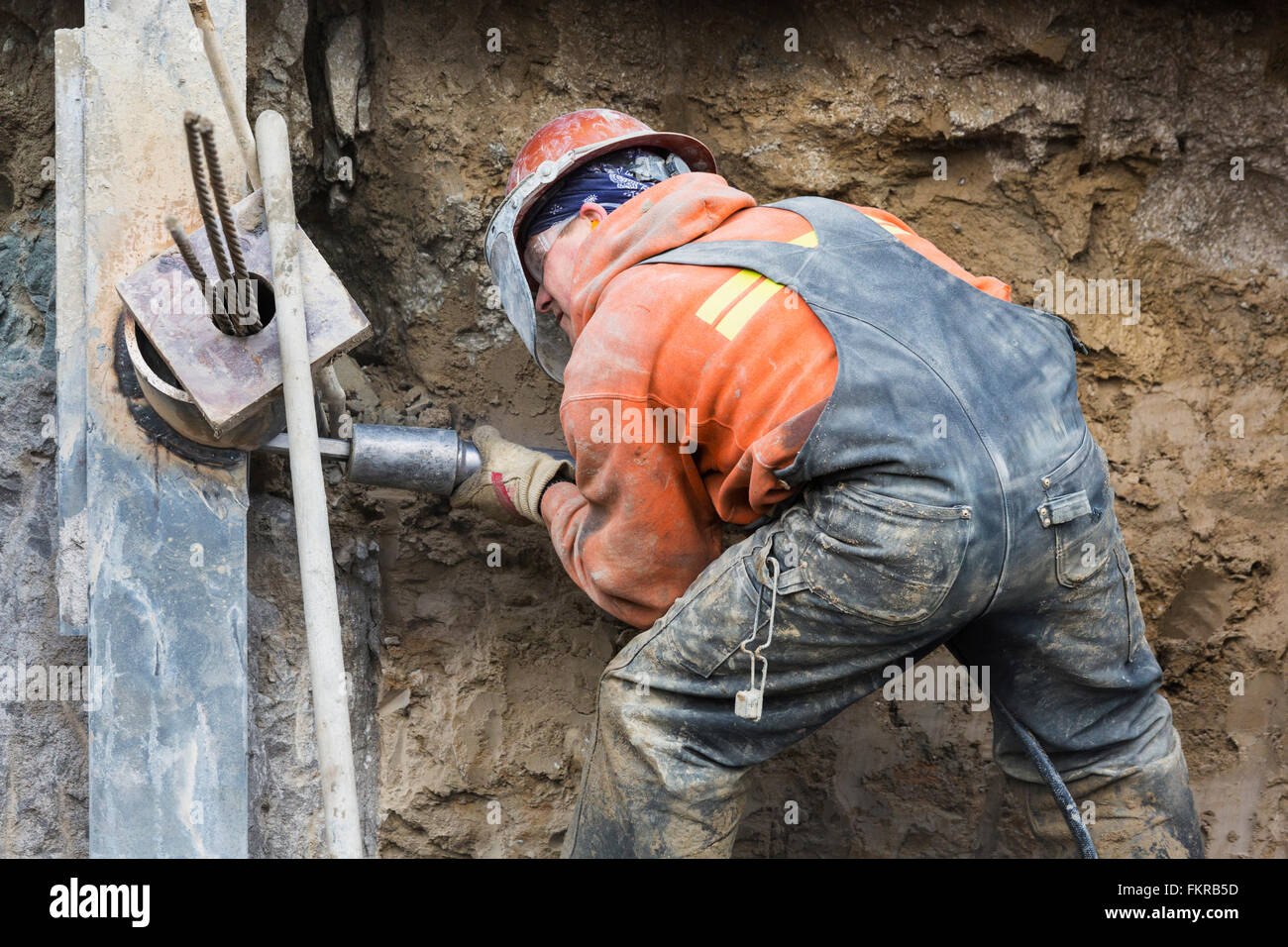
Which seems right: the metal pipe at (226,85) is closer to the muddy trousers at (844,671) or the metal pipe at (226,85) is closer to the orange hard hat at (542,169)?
the orange hard hat at (542,169)

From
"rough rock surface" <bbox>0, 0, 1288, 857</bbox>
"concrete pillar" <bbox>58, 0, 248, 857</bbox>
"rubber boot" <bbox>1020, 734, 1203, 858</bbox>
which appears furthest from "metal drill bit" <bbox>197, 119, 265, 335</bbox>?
"rubber boot" <bbox>1020, 734, 1203, 858</bbox>

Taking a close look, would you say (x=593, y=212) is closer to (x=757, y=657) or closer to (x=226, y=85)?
(x=226, y=85)

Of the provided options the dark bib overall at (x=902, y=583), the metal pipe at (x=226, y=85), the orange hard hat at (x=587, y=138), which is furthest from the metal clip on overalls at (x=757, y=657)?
the metal pipe at (x=226, y=85)

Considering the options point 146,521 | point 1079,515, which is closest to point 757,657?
point 1079,515

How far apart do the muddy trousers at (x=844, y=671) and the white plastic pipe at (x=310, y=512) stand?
19.7 inches

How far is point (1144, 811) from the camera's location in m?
2.53

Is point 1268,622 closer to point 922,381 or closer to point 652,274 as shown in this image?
point 922,381

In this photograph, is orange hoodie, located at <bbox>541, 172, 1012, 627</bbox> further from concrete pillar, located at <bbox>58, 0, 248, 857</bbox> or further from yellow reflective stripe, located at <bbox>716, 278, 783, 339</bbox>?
concrete pillar, located at <bbox>58, 0, 248, 857</bbox>

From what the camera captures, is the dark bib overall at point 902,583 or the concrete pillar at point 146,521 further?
the concrete pillar at point 146,521

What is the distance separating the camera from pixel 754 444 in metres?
2.29

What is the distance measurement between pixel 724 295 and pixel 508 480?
770 millimetres

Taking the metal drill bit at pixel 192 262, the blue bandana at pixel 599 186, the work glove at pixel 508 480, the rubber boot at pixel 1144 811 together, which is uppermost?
the blue bandana at pixel 599 186

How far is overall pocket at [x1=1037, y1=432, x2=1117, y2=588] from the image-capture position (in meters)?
2.26

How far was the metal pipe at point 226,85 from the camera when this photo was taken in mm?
2244
